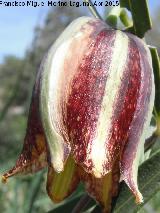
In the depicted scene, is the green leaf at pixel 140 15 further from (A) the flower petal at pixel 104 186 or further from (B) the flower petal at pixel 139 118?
(A) the flower petal at pixel 104 186

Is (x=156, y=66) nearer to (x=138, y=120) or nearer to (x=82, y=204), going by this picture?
(x=138, y=120)

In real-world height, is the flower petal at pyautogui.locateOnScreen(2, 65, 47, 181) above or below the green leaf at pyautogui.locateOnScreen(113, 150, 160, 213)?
above

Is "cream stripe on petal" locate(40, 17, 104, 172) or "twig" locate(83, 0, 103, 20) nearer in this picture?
"cream stripe on petal" locate(40, 17, 104, 172)

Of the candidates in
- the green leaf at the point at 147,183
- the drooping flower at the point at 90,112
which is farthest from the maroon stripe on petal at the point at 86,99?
the green leaf at the point at 147,183

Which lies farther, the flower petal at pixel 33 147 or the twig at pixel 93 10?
the twig at pixel 93 10

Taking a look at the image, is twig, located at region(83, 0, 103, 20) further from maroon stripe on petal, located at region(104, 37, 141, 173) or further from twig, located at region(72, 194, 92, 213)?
twig, located at region(72, 194, 92, 213)

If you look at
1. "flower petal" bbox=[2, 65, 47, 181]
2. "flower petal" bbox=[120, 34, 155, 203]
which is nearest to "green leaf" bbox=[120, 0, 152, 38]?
"flower petal" bbox=[120, 34, 155, 203]

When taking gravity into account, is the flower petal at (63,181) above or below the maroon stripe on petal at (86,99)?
below
